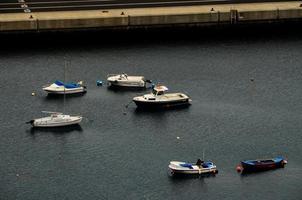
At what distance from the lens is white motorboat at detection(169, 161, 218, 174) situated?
574ft

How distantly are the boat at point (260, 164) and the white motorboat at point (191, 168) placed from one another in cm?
406

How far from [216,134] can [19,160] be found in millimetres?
31185

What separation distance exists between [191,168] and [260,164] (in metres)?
10.2

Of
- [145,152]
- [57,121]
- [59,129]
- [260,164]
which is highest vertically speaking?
[57,121]

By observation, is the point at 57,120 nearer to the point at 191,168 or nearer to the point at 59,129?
the point at 59,129

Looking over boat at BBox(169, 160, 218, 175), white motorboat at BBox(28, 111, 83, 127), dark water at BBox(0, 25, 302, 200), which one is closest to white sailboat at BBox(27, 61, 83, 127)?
white motorboat at BBox(28, 111, 83, 127)

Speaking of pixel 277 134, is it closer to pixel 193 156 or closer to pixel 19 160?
pixel 193 156

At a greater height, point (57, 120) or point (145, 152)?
point (57, 120)

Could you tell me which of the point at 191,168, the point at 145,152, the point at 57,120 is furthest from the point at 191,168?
the point at 57,120

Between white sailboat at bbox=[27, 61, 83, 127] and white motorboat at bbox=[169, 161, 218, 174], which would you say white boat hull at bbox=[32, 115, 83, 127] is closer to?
white sailboat at bbox=[27, 61, 83, 127]

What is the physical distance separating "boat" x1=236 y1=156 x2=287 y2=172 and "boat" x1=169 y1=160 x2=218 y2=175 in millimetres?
4058

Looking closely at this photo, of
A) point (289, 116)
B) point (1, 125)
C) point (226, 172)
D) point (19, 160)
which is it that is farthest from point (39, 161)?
point (289, 116)

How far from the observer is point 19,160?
180125mm

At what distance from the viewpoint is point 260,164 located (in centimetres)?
17738
